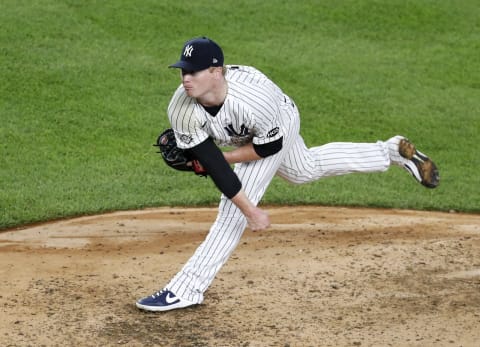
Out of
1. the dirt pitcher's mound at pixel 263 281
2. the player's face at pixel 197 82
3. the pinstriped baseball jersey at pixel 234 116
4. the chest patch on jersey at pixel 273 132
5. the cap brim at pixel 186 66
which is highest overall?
the cap brim at pixel 186 66

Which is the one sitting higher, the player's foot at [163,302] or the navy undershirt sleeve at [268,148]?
the navy undershirt sleeve at [268,148]

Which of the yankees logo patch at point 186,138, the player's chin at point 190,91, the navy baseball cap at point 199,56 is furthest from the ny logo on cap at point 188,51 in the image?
the yankees logo patch at point 186,138

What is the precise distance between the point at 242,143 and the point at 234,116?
35 centimetres

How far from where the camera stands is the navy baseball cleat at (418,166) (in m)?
6.89

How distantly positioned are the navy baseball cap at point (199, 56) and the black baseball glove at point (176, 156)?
57 cm

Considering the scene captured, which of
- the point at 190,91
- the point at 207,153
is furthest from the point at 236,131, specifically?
the point at 190,91

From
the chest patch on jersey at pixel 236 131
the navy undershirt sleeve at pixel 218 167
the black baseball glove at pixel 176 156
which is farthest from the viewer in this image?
the black baseball glove at pixel 176 156

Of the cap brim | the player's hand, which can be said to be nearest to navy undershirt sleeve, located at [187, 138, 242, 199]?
the player's hand

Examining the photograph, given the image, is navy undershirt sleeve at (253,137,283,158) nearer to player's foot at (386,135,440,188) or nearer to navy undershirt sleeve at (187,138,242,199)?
navy undershirt sleeve at (187,138,242,199)

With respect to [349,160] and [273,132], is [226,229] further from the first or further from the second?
[349,160]

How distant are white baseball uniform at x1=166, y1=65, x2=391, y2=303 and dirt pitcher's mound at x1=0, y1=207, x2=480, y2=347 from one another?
32cm

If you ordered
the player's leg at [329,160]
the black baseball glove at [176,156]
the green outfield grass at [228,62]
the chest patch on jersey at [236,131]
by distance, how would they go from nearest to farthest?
the chest patch on jersey at [236,131]
the black baseball glove at [176,156]
the player's leg at [329,160]
the green outfield grass at [228,62]

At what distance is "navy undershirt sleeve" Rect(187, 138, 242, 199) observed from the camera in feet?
19.2

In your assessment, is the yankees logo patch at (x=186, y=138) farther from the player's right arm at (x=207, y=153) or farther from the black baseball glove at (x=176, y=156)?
the black baseball glove at (x=176, y=156)
